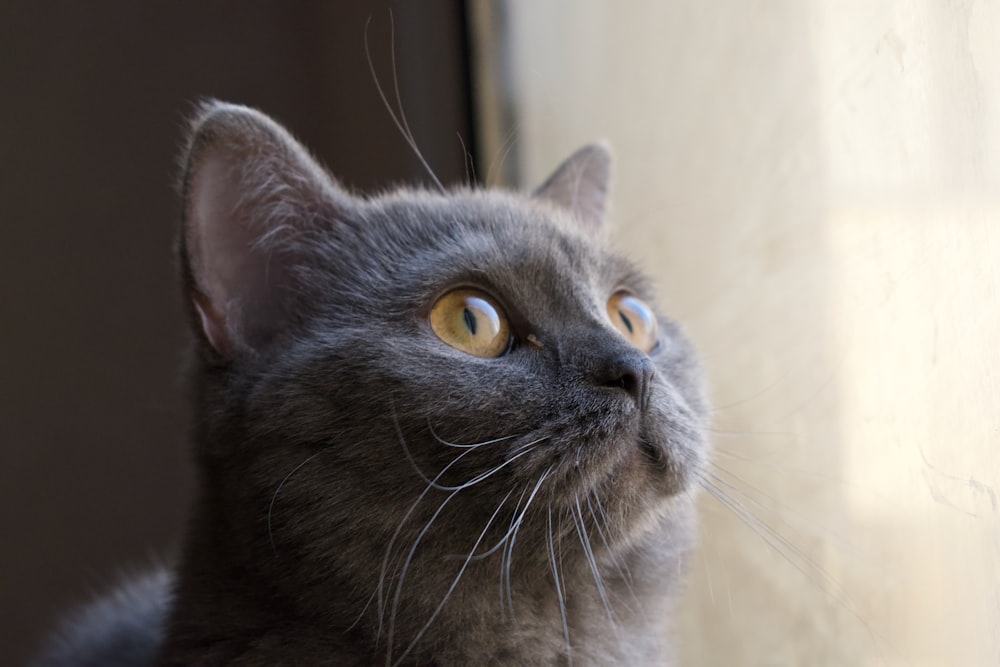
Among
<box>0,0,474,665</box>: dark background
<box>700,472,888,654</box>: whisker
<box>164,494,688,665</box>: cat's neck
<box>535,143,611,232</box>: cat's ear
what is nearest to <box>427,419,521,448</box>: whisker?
<box>164,494,688,665</box>: cat's neck

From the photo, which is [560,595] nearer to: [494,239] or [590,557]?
[590,557]

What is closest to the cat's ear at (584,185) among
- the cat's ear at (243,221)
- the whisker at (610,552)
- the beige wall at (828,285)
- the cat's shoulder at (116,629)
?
the beige wall at (828,285)

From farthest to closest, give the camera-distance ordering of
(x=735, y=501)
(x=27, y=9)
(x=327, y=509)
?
(x=27, y=9), (x=735, y=501), (x=327, y=509)

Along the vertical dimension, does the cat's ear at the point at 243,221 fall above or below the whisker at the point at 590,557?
above

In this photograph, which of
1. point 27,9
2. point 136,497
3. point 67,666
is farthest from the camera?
point 136,497

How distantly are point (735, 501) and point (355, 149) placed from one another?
1203 mm

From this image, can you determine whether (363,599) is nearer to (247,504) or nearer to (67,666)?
(247,504)

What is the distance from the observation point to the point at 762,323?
1177 mm

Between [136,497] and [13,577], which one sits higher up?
[136,497]

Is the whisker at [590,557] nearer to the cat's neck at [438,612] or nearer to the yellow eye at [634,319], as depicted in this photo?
the cat's neck at [438,612]

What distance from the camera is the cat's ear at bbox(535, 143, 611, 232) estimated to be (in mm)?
1271

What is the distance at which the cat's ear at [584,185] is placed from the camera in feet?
4.17

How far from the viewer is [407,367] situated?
0.86 meters

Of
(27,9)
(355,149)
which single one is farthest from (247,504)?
(27,9)
